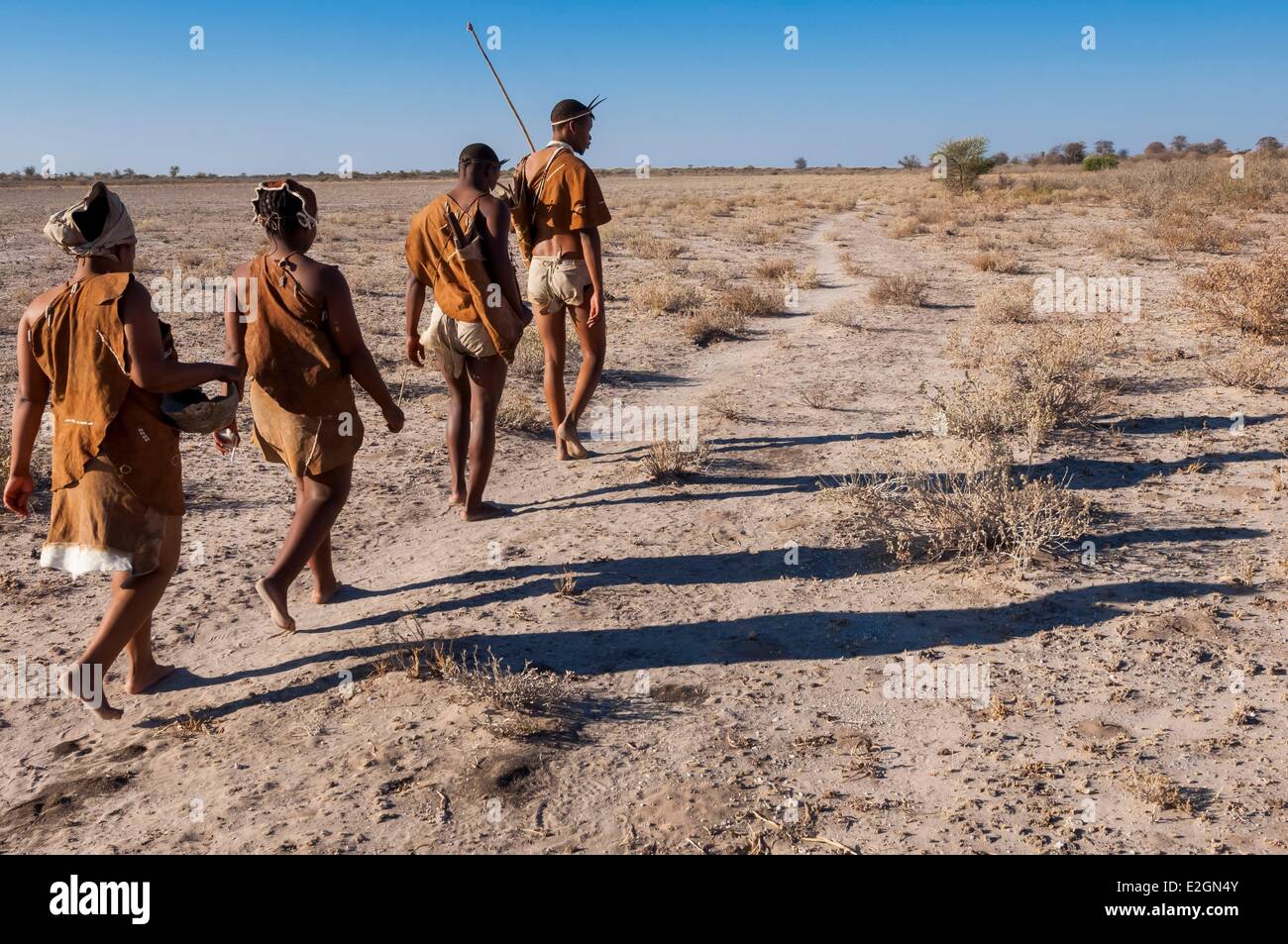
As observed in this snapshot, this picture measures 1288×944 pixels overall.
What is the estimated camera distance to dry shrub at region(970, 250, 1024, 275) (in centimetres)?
1434

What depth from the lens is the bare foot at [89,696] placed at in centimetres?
328

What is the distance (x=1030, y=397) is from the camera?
20.7 ft

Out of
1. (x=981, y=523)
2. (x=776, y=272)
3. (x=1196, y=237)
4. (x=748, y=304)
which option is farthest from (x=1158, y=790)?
(x=1196, y=237)

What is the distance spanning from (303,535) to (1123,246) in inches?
599

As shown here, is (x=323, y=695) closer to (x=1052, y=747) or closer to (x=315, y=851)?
(x=315, y=851)

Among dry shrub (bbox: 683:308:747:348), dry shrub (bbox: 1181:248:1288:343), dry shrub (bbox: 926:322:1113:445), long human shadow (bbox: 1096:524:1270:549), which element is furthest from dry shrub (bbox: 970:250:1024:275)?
long human shadow (bbox: 1096:524:1270:549)

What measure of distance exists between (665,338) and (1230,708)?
24.8 ft

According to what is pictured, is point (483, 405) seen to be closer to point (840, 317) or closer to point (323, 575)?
point (323, 575)

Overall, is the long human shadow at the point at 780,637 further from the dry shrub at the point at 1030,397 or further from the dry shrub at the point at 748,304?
the dry shrub at the point at 748,304

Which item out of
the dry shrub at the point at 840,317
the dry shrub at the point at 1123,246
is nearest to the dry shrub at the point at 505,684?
the dry shrub at the point at 840,317

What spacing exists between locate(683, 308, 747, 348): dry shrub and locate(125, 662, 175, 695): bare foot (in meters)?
7.22

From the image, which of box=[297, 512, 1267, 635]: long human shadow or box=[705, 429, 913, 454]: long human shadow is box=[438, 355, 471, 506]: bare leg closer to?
box=[297, 512, 1267, 635]: long human shadow

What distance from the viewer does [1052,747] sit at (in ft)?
10.1
